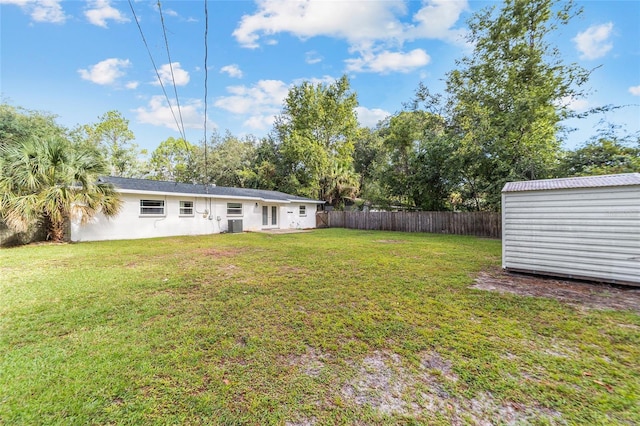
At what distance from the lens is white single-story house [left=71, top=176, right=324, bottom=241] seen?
1042cm

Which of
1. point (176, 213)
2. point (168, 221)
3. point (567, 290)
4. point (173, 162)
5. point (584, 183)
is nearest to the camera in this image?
point (567, 290)

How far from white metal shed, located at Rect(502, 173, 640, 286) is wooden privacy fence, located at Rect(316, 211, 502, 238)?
25.9ft

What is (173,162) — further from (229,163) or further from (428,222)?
(428,222)

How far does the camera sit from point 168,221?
39.4 ft

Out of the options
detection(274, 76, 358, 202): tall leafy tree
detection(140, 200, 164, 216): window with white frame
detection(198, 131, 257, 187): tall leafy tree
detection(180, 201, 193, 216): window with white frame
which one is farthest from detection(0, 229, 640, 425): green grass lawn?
detection(198, 131, 257, 187): tall leafy tree

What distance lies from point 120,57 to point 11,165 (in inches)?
191

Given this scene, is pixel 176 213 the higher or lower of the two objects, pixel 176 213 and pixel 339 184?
the lower

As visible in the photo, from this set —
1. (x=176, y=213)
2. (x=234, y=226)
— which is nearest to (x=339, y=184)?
(x=234, y=226)

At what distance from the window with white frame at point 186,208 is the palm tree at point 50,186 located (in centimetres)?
289

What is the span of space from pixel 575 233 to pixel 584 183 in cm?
90

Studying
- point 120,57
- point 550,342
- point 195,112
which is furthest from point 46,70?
point 550,342

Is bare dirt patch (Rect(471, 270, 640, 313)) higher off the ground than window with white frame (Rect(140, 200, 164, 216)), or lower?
lower

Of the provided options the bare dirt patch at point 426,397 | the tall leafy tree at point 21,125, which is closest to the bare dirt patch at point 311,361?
the bare dirt patch at point 426,397

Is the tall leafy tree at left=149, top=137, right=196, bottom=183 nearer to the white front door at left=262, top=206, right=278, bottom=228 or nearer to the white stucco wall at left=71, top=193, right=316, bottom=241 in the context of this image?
the white front door at left=262, top=206, right=278, bottom=228
